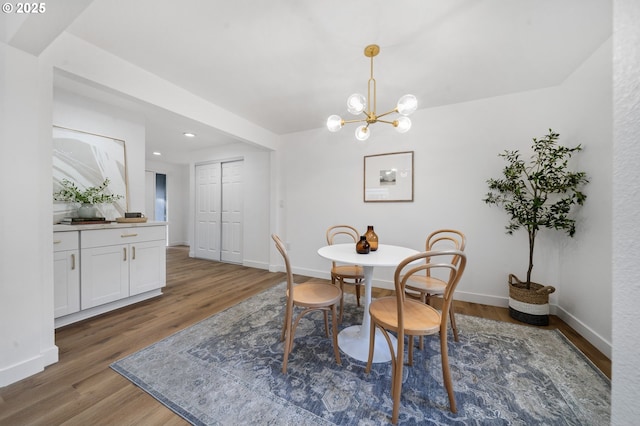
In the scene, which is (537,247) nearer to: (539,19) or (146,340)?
(539,19)

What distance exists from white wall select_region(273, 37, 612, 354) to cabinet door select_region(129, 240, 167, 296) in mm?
1904

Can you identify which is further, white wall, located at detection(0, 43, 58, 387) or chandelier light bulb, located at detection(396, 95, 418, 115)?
chandelier light bulb, located at detection(396, 95, 418, 115)

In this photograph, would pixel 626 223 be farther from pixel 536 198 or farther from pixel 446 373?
pixel 536 198

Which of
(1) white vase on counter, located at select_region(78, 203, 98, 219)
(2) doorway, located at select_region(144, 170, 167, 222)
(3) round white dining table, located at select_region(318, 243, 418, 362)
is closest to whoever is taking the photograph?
(3) round white dining table, located at select_region(318, 243, 418, 362)

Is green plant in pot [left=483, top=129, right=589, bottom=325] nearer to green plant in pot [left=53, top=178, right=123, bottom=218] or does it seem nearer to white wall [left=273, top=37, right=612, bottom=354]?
white wall [left=273, top=37, right=612, bottom=354]

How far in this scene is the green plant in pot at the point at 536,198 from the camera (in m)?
2.16

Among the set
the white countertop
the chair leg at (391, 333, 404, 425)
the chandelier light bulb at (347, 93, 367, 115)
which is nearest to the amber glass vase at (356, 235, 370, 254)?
the chair leg at (391, 333, 404, 425)

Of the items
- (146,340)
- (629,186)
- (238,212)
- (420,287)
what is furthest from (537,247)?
(238,212)

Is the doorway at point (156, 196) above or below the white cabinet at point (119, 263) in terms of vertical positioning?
above

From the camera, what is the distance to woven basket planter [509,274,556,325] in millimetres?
2217

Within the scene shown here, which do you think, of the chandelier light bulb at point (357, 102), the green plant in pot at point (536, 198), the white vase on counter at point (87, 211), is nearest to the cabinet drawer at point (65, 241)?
the white vase on counter at point (87, 211)

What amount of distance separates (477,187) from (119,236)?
13.7 ft

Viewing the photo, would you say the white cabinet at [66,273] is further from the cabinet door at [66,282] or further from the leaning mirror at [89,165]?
the leaning mirror at [89,165]

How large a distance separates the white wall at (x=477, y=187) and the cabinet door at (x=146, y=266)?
6.25ft
